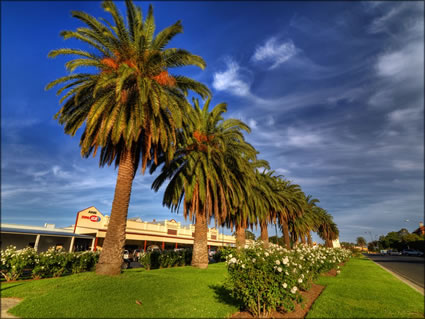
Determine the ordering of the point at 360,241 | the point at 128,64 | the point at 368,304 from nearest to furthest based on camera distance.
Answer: the point at 368,304, the point at 128,64, the point at 360,241

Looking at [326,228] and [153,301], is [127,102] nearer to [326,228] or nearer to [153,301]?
[153,301]

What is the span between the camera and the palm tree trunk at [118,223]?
12.0 metres

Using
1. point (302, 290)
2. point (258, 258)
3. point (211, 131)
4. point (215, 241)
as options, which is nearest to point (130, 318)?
point (258, 258)

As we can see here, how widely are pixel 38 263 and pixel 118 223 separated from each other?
448 centimetres

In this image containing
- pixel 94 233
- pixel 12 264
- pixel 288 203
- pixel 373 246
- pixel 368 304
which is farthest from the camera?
pixel 373 246

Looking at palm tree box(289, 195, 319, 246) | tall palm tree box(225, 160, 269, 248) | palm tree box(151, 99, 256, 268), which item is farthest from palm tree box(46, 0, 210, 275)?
palm tree box(289, 195, 319, 246)

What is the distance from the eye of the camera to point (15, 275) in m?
11.2

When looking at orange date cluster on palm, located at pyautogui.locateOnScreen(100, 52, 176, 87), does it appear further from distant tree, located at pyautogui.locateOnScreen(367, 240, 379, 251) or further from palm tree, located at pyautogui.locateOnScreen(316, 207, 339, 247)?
distant tree, located at pyautogui.locateOnScreen(367, 240, 379, 251)

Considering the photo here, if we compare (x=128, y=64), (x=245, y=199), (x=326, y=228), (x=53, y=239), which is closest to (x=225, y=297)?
(x=128, y=64)

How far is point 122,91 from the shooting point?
12633 millimetres

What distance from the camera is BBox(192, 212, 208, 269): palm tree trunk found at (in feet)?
63.3

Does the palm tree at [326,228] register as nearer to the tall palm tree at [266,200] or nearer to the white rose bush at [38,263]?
the tall palm tree at [266,200]

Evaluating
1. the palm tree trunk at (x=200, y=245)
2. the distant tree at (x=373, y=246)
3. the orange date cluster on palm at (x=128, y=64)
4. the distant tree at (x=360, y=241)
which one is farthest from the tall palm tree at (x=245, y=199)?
the distant tree at (x=360, y=241)

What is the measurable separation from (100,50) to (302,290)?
16122 millimetres
